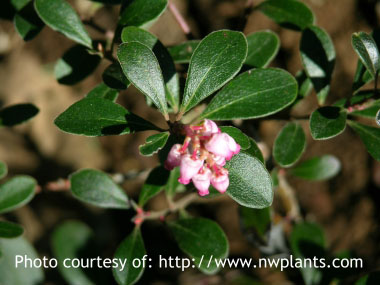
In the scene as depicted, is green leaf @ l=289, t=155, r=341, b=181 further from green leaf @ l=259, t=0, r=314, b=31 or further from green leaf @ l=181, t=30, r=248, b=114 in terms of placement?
green leaf @ l=181, t=30, r=248, b=114

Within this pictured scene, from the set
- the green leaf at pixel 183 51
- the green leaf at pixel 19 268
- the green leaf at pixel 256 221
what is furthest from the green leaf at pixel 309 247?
the green leaf at pixel 19 268

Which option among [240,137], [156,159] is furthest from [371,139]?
[156,159]

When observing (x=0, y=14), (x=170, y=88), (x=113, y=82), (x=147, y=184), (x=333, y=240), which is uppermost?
(x=0, y=14)

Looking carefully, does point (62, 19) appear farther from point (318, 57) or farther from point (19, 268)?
point (19, 268)

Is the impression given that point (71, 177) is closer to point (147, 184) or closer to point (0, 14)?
point (147, 184)

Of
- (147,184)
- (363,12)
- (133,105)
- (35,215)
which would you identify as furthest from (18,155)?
(363,12)

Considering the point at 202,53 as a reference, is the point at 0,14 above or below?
above

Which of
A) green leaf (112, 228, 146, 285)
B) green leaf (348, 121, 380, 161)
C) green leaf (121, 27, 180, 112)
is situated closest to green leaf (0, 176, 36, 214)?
green leaf (112, 228, 146, 285)
